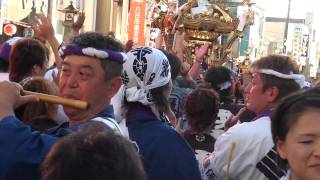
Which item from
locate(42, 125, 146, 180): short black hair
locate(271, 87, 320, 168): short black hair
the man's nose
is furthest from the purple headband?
locate(42, 125, 146, 180): short black hair

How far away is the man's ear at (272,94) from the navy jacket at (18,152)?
66.7 inches

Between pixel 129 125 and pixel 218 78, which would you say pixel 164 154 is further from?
pixel 218 78

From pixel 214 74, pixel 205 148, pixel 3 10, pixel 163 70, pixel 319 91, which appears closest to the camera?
pixel 319 91

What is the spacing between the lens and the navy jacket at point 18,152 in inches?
83.8

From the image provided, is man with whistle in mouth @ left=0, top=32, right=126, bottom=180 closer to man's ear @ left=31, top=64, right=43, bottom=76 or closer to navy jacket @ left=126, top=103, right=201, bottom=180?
navy jacket @ left=126, top=103, right=201, bottom=180

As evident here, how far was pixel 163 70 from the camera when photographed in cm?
332

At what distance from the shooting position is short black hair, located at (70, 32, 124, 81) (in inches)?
110

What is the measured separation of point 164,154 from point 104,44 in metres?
0.67

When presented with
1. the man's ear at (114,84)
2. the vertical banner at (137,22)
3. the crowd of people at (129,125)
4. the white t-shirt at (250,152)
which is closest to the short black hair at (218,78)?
the crowd of people at (129,125)

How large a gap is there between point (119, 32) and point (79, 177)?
2705 centimetres

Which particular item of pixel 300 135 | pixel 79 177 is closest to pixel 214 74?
pixel 300 135

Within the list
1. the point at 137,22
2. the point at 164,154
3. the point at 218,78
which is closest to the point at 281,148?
the point at 164,154

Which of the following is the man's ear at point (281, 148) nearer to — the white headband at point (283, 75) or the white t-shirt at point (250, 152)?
the white t-shirt at point (250, 152)

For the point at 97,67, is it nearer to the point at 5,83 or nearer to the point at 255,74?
the point at 5,83
